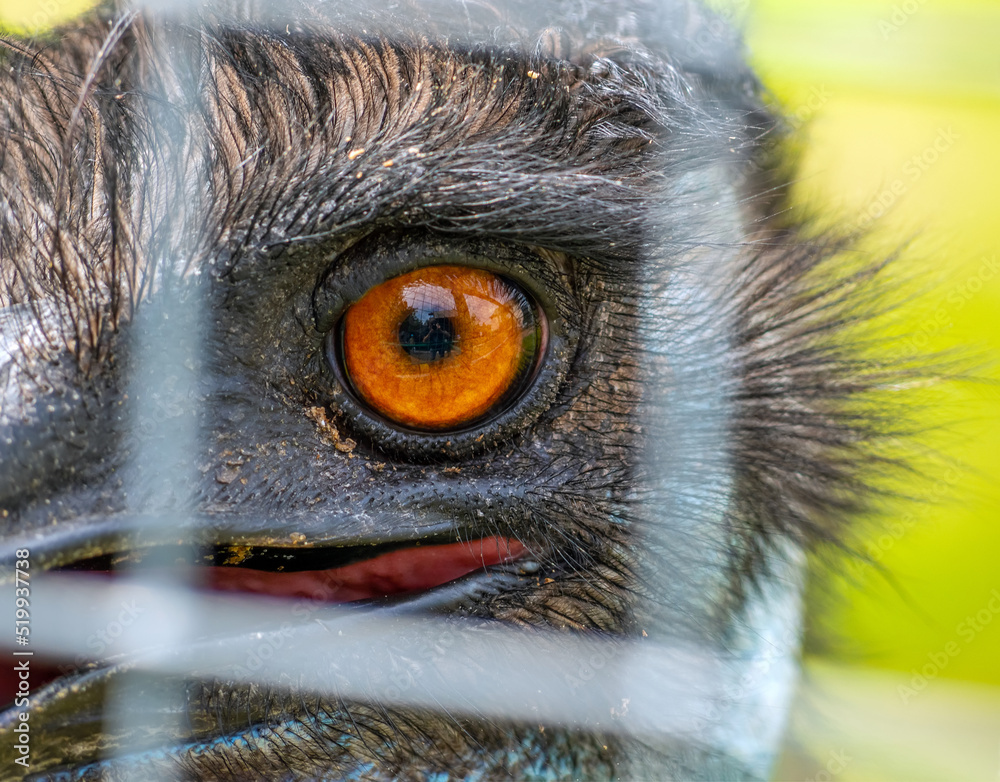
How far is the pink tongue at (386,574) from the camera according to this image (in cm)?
93

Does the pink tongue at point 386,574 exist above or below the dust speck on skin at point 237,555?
below

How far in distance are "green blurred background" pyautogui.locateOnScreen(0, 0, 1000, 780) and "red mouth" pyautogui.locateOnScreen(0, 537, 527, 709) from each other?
0.44m

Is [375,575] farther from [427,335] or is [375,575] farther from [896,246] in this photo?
[896,246]

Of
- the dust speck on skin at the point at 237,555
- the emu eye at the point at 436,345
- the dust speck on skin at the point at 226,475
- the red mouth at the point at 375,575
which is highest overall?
the emu eye at the point at 436,345

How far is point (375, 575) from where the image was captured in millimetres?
958

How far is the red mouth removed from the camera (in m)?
0.91

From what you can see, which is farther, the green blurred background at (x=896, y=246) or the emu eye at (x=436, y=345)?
the green blurred background at (x=896, y=246)

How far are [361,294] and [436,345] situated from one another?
8cm

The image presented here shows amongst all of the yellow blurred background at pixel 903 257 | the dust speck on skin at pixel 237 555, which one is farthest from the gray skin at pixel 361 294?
the yellow blurred background at pixel 903 257

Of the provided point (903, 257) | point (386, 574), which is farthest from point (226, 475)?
point (903, 257)

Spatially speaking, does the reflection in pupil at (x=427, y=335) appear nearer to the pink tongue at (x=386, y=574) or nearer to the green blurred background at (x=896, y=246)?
the pink tongue at (x=386, y=574)

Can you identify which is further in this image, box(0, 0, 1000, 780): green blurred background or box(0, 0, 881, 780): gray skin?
box(0, 0, 1000, 780): green blurred background

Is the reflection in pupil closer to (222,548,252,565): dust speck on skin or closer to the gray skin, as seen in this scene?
the gray skin

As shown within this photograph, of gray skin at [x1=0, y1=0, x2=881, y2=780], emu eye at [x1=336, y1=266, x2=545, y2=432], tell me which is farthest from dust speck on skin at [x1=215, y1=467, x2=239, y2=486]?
emu eye at [x1=336, y1=266, x2=545, y2=432]
